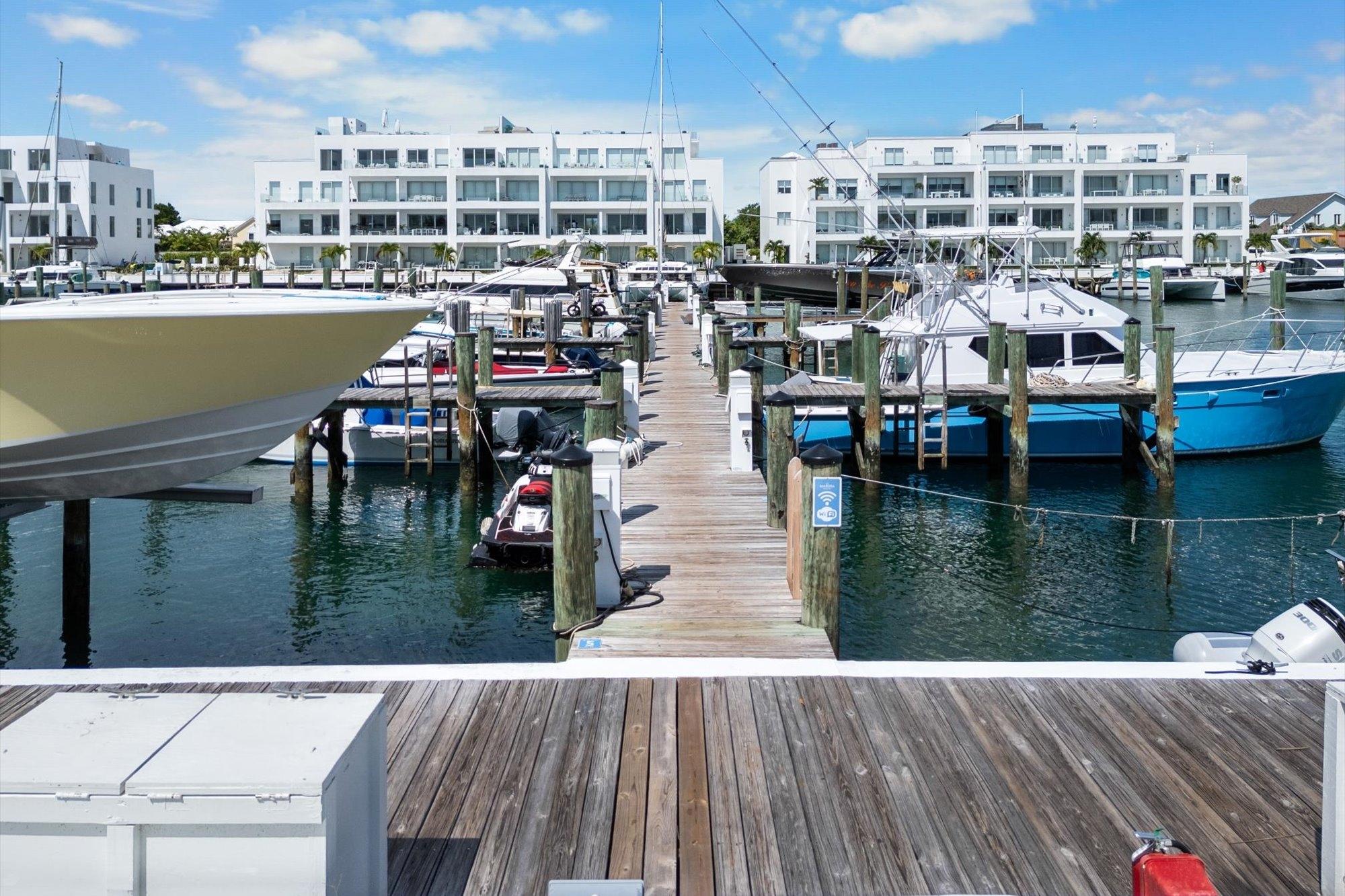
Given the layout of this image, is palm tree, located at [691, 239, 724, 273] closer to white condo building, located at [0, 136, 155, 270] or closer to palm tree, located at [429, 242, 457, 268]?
palm tree, located at [429, 242, 457, 268]

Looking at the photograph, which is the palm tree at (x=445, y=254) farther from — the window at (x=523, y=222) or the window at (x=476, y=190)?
the window at (x=523, y=222)

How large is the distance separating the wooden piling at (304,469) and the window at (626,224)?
5527 centimetres

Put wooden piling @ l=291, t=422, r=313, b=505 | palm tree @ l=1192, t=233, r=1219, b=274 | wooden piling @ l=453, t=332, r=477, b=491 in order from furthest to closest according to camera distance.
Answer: palm tree @ l=1192, t=233, r=1219, b=274 < wooden piling @ l=291, t=422, r=313, b=505 < wooden piling @ l=453, t=332, r=477, b=491

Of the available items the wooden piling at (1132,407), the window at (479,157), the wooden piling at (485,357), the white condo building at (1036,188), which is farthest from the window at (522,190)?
the wooden piling at (1132,407)

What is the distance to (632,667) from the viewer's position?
695cm

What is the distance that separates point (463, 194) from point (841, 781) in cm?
7227

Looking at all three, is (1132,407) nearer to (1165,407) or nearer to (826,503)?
(1165,407)

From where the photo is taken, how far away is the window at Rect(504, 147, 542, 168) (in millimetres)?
74625

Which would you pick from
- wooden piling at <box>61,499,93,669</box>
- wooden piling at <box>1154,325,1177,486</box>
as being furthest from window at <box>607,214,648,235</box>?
wooden piling at <box>61,499,93,669</box>

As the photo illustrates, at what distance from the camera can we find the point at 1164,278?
2857 inches

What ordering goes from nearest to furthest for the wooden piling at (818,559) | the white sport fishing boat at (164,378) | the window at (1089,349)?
the wooden piling at (818,559)
the white sport fishing boat at (164,378)
the window at (1089,349)

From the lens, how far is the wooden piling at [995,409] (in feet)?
72.1

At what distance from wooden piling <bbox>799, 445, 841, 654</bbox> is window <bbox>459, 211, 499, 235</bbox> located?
68.1 m

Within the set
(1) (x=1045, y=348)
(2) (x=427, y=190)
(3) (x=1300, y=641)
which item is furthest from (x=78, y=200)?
(3) (x=1300, y=641)
